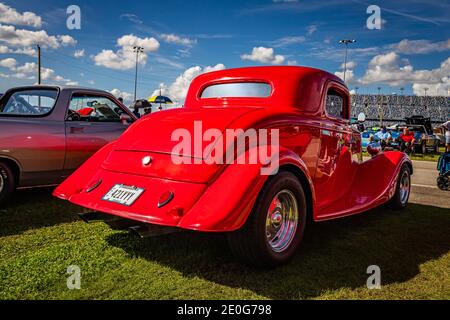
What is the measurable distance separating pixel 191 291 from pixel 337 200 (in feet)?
7.14

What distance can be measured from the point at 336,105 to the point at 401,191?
198 cm

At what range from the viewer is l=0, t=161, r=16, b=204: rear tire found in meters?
4.72

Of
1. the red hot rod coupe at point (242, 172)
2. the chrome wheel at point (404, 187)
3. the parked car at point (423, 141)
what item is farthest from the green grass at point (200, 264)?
the parked car at point (423, 141)

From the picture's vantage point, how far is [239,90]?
14.1 feet

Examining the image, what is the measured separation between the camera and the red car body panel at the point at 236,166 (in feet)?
8.97

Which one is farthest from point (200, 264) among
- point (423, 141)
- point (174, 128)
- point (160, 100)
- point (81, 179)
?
point (160, 100)

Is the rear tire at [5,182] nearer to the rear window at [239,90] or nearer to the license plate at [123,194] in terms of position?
the license plate at [123,194]

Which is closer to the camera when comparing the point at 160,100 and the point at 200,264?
the point at 200,264

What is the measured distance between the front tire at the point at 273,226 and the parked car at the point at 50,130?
3347mm

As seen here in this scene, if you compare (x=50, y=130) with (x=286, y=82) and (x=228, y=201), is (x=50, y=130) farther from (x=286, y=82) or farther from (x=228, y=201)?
(x=228, y=201)
